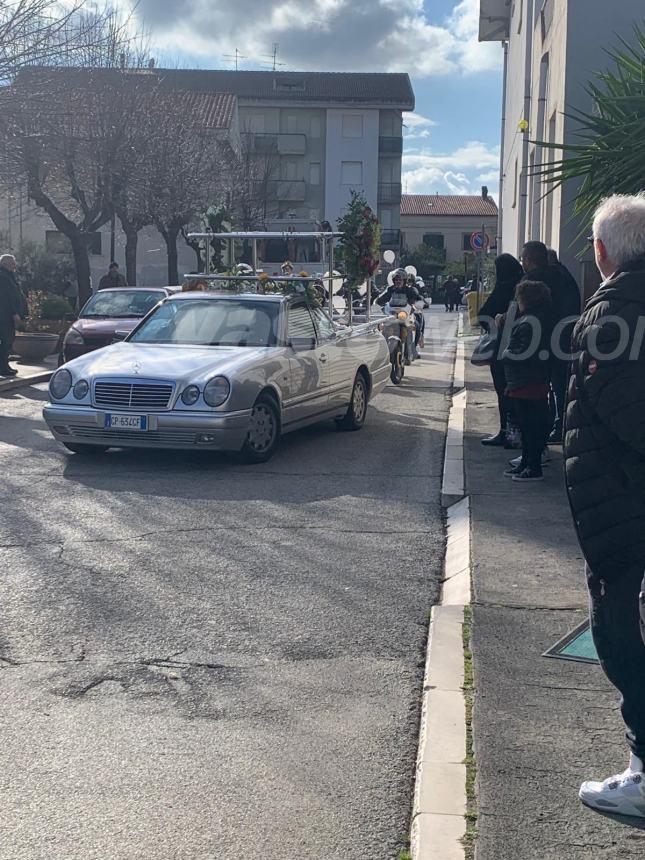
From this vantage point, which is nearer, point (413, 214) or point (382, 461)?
point (382, 461)

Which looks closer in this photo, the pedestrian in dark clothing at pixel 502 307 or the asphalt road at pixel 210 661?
the asphalt road at pixel 210 661

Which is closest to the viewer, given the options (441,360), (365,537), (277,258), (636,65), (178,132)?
(365,537)

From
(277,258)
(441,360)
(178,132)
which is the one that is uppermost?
(178,132)

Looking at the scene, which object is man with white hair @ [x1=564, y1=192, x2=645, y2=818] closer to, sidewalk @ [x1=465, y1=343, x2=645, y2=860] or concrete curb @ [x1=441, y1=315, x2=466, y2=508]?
sidewalk @ [x1=465, y1=343, x2=645, y2=860]

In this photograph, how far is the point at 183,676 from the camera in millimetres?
5086

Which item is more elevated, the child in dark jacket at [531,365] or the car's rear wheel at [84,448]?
the child in dark jacket at [531,365]

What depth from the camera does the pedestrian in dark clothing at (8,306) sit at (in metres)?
17.3

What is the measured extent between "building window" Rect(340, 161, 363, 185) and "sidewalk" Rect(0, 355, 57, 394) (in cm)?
5566

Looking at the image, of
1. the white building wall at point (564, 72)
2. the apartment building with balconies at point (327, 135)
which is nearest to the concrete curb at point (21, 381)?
the white building wall at point (564, 72)

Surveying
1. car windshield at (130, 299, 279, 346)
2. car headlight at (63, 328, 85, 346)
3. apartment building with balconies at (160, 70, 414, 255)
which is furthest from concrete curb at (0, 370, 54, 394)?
apartment building with balconies at (160, 70, 414, 255)

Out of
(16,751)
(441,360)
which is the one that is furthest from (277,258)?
(16,751)

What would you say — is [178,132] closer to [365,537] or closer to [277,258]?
[277,258]

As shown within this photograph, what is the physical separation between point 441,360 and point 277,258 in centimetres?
443

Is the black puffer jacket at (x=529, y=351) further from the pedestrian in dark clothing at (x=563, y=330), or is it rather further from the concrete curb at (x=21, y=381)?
the concrete curb at (x=21, y=381)
